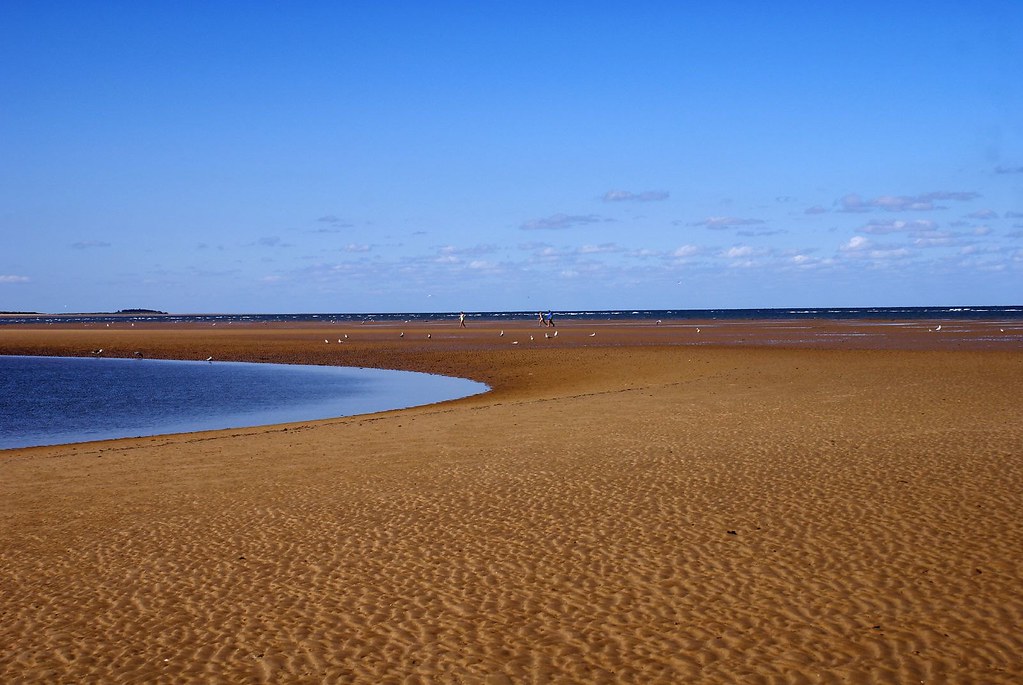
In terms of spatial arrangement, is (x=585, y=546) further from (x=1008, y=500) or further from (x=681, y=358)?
(x=681, y=358)

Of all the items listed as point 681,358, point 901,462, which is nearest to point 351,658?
point 901,462

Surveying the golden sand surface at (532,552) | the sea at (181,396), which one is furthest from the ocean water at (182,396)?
the golden sand surface at (532,552)

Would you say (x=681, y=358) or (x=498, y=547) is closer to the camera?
(x=498, y=547)

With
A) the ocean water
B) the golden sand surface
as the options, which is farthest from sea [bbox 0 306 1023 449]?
the golden sand surface

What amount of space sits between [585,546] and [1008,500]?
5685mm

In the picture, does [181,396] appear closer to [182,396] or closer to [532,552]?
[182,396]

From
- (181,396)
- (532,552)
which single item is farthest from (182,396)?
(532,552)

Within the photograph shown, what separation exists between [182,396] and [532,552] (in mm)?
25210

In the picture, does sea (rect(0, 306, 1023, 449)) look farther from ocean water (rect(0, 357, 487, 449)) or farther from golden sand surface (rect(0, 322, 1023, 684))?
golden sand surface (rect(0, 322, 1023, 684))

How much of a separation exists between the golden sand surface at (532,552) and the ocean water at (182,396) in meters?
4.49

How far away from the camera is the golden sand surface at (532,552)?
23.2 feet

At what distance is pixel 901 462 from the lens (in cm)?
1431

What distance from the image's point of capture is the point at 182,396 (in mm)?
32188

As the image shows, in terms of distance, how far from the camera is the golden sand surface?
708 cm
